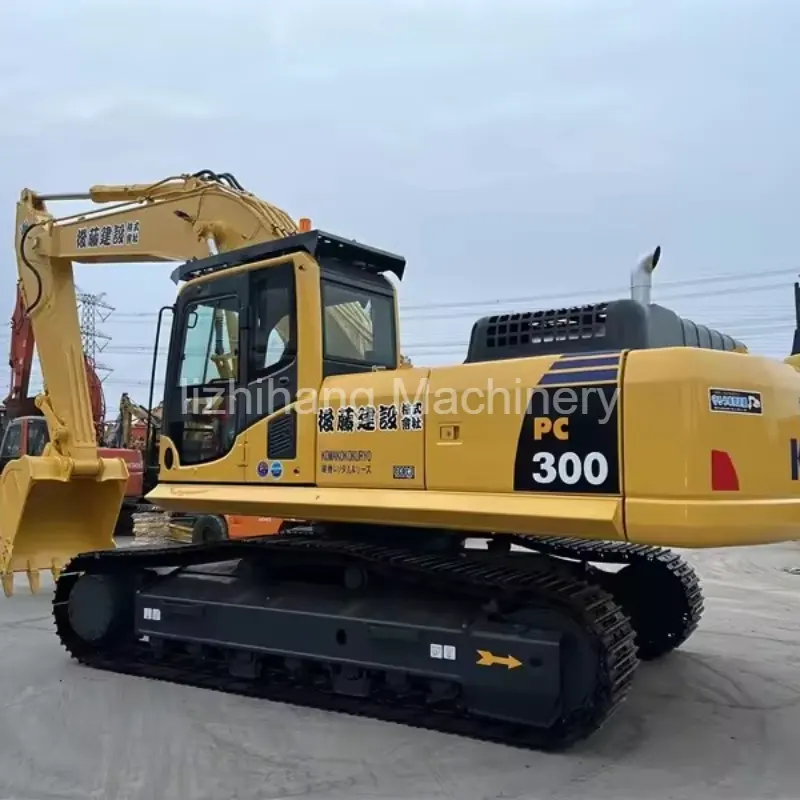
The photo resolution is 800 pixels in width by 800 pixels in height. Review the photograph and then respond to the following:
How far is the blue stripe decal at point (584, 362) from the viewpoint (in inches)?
181

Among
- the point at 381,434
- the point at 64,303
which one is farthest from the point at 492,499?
the point at 64,303

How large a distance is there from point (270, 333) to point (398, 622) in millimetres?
2033

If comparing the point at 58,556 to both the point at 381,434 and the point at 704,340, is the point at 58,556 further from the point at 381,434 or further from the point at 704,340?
the point at 704,340

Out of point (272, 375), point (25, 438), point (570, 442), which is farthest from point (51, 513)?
point (25, 438)

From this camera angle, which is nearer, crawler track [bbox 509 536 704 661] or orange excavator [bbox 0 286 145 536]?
crawler track [bbox 509 536 704 661]

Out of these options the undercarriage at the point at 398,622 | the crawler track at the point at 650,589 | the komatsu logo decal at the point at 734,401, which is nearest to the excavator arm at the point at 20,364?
the undercarriage at the point at 398,622

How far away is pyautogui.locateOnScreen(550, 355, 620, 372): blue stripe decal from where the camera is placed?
4591 millimetres

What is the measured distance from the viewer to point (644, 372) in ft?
14.5

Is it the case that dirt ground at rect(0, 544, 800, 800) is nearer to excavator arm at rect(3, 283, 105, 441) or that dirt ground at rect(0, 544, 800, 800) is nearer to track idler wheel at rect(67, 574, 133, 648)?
track idler wheel at rect(67, 574, 133, 648)

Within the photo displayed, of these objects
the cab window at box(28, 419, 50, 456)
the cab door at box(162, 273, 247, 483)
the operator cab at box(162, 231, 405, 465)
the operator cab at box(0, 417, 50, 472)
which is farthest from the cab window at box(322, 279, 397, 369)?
the cab window at box(28, 419, 50, 456)

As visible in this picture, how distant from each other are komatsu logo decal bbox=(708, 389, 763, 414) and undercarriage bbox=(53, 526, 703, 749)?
1.28 m

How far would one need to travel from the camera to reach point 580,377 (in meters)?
4.64

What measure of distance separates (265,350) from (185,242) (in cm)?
204

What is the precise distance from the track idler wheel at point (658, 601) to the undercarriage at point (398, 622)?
1 centimetres
